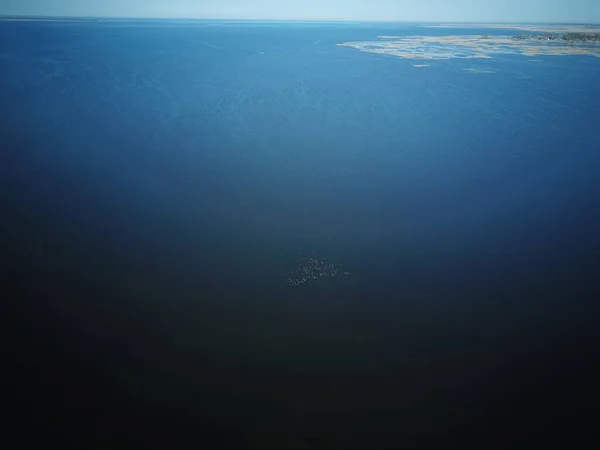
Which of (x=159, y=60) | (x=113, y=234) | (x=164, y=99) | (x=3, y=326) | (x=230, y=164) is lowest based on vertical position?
(x=3, y=326)

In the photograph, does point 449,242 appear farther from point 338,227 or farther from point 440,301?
point 338,227

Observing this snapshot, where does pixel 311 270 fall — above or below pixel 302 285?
above

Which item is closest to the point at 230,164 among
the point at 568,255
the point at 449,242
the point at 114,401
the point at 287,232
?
the point at 287,232

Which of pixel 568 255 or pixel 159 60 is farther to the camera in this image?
pixel 159 60

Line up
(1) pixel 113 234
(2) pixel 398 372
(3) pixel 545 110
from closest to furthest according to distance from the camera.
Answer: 1. (2) pixel 398 372
2. (1) pixel 113 234
3. (3) pixel 545 110

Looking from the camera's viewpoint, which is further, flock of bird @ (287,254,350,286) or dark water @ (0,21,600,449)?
flock of bird @ (287,254,350,286)

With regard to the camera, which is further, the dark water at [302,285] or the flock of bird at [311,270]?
the flock of bird at [311,270]

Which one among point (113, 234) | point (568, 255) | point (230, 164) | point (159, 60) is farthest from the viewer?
point (159, 60)

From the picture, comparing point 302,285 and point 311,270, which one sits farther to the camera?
point 311,270
